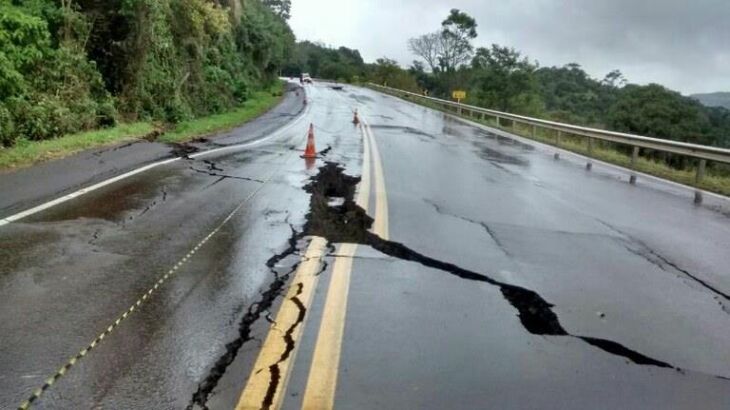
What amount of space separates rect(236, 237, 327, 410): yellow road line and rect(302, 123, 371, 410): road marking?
135mm

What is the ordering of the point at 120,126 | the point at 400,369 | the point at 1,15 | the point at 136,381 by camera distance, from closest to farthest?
1. the point at 136,381
2. the point at 400,369
3. the point at 1,15
4. the point at 120,126

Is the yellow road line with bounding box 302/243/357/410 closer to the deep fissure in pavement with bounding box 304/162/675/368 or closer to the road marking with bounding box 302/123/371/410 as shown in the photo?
the road marking with bounding box 302/123/371/410

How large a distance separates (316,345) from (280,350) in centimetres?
23

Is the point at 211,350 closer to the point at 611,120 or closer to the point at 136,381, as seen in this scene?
the point at 136,381

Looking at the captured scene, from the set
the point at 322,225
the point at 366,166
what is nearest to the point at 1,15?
the point at 366,166

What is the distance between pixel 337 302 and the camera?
4559 mm

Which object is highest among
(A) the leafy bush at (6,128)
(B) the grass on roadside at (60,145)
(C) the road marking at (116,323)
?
(A) the leafy bush at (6,128)

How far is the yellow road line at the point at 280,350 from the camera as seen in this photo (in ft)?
10.3

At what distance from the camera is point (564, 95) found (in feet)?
302

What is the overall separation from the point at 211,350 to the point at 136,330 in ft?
1.91

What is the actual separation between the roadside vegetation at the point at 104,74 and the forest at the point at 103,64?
26mm

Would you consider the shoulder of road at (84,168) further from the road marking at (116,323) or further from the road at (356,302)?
the road marking at (116,323)

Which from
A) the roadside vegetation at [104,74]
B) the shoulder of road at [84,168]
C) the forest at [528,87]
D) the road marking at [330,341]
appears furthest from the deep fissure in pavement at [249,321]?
the forest at [528,87]

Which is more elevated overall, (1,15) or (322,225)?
(1,15)
